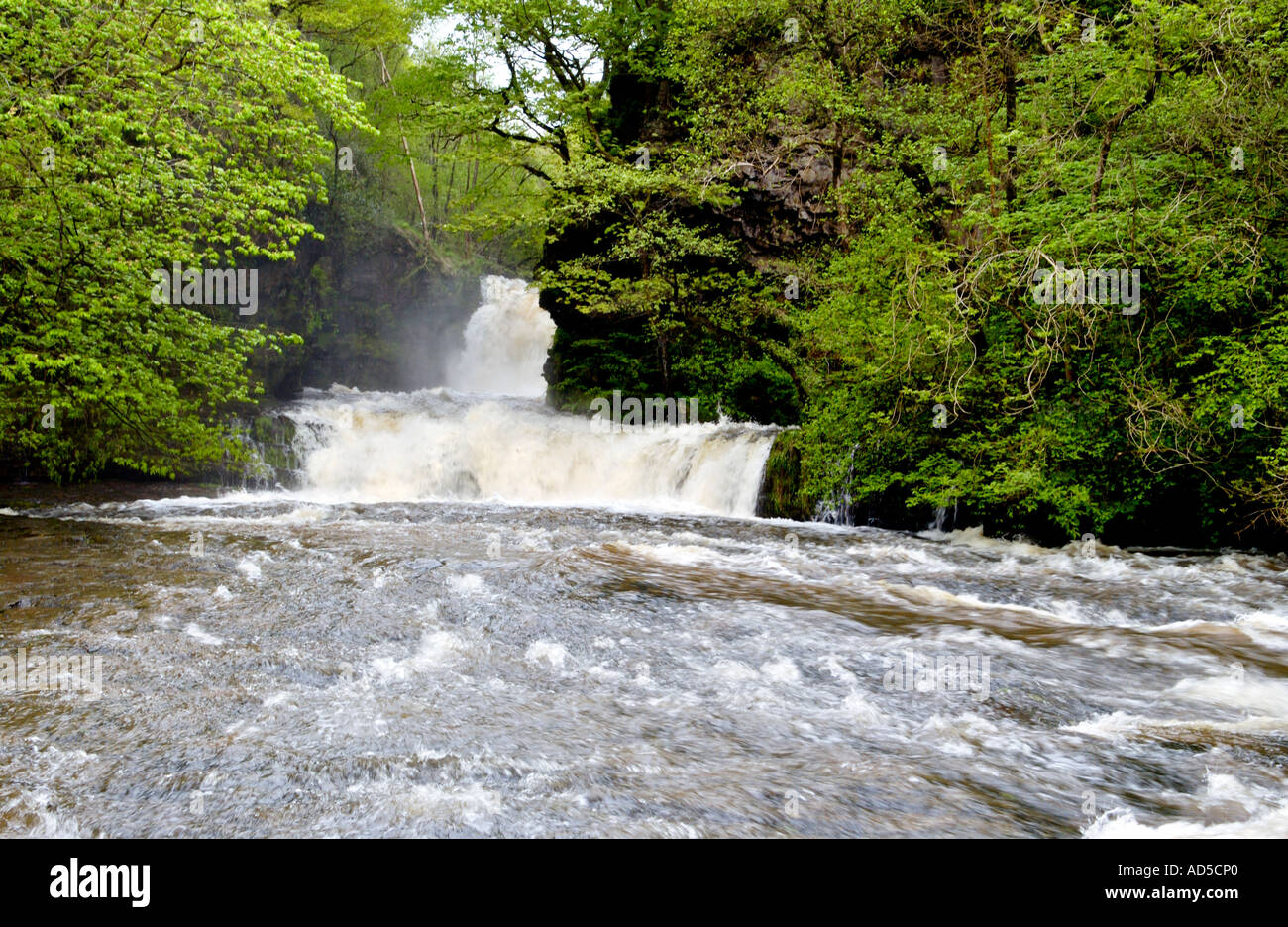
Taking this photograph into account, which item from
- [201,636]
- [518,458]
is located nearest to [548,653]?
[201,636]

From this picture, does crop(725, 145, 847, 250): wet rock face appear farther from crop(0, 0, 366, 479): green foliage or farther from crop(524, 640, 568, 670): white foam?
crop(524, 640, 568, 670): white foam

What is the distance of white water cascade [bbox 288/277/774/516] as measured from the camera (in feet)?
51.6

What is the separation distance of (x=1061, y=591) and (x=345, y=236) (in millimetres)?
27096

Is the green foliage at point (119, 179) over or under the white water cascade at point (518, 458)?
over

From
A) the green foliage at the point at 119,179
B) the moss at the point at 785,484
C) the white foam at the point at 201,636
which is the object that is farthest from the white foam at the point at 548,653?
the moss at the point at 785,484

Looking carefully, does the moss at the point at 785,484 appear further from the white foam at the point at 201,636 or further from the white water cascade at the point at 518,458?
the white foam at the point at 201,636

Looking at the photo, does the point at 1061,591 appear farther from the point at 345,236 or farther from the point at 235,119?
the point at 345,236

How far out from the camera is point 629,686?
533 centimetres

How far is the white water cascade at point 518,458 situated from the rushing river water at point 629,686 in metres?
4.66

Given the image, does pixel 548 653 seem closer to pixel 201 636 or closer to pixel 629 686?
pixel 629 686

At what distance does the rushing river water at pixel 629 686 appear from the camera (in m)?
3.70

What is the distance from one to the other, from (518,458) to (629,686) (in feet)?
46.0

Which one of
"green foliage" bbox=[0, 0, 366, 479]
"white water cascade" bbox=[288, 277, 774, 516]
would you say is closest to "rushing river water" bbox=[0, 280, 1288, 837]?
"green foliage" bbox=[0, 0, 366, 479]

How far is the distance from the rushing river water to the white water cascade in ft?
15.3
